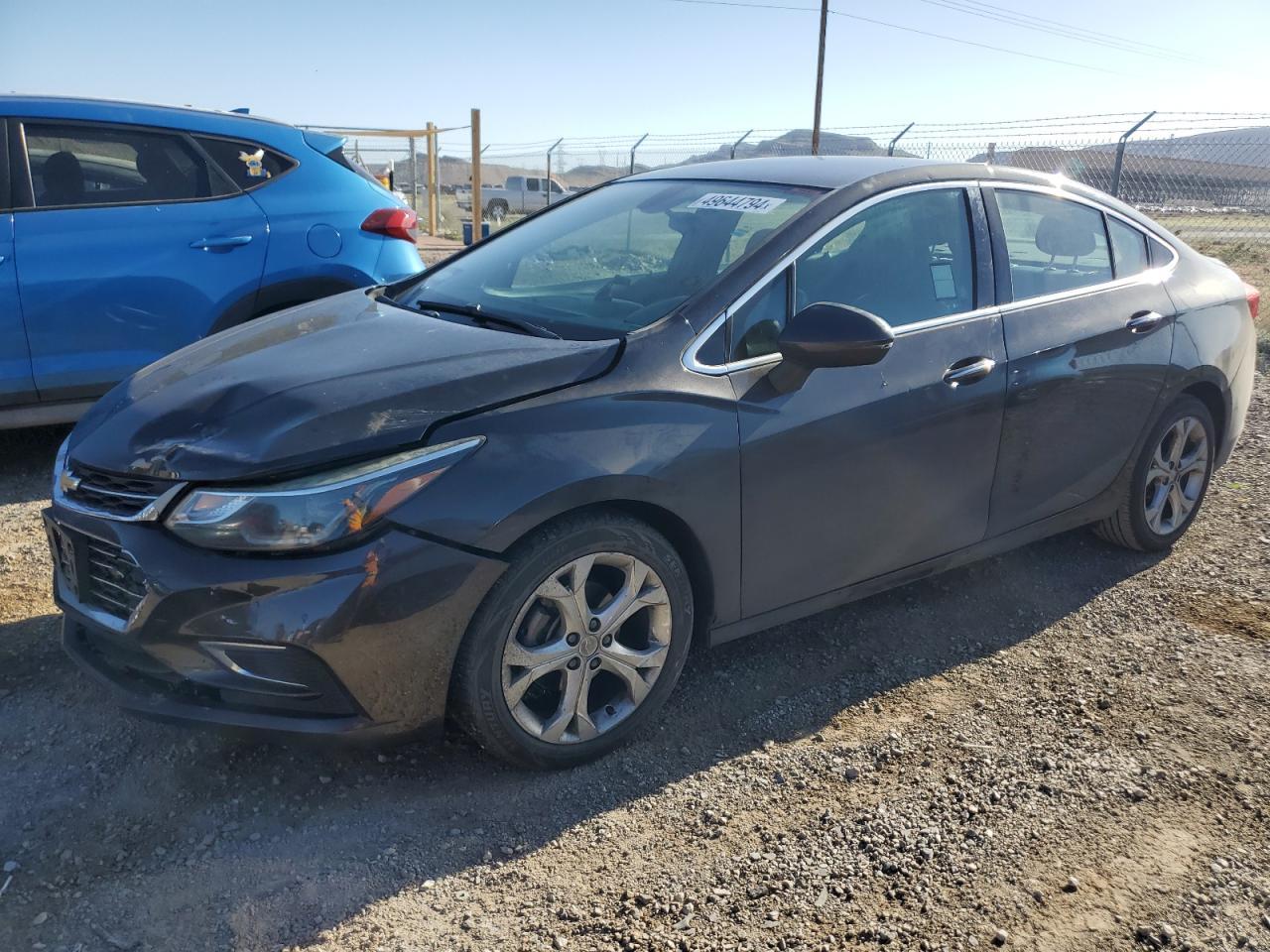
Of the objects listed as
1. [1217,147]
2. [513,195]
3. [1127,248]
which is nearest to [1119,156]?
[1217,147]

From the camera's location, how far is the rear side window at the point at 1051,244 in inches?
149

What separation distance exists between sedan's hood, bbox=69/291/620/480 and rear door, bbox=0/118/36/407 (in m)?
1.97

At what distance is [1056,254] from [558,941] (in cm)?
307

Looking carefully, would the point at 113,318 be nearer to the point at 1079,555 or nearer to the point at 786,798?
the point at 786,798

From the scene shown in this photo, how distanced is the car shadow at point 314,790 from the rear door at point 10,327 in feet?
5.21

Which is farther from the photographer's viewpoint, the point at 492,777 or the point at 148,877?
the point at 492,777

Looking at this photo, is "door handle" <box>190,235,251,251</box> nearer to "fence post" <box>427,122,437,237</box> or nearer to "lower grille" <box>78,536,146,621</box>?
"lower grille" <box>78,536,146,621</box>

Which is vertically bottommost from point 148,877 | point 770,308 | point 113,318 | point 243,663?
point 148,877

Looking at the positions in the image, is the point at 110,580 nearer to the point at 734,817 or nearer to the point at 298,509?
the point at 298,509

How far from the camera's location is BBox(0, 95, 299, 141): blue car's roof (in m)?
4.93

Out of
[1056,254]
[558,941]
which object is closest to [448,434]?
[558,941]

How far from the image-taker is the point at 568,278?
359cm

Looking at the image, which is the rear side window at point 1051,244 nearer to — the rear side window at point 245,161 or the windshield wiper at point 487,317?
the windshield wiper at point 487,317

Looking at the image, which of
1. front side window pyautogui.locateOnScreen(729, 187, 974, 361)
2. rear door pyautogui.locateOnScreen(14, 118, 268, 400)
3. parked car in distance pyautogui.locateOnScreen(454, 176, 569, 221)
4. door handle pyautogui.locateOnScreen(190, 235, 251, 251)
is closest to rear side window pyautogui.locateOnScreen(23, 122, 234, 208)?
rear door pyautogui.locateOnScreen(14, 118, 268, 400)
